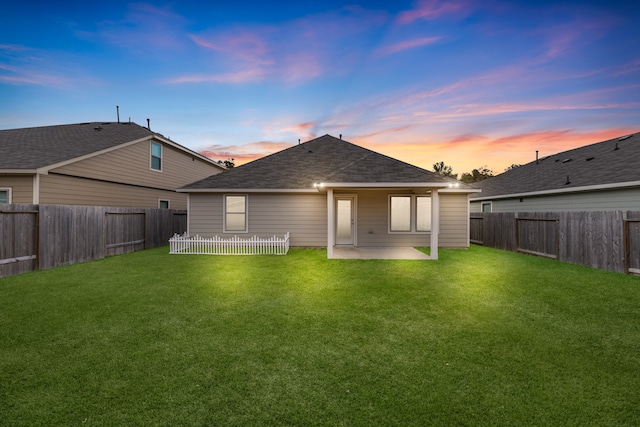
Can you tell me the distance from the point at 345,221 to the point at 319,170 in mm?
2897

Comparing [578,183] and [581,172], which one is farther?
[581,172]

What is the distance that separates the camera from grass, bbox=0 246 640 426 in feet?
8.26

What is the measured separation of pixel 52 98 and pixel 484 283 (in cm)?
2312

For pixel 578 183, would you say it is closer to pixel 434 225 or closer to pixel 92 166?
pixel 434 225

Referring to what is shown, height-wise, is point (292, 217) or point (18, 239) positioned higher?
point (292, 217)

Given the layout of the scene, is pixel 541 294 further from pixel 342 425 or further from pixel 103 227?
pixel 103 227

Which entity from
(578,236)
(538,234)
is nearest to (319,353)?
(578,236)

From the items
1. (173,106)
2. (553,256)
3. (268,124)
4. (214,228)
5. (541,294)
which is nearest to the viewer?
(541,294)

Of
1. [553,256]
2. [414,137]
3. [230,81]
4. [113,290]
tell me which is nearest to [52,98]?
[230,81]

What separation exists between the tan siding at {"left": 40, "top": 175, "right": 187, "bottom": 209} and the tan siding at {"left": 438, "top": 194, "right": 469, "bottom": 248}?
16.1m

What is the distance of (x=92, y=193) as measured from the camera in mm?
13086

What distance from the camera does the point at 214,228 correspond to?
45.1ft

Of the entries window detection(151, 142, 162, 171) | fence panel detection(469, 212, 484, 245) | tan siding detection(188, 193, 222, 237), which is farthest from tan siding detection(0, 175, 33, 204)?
fence panel detection(469, 212, 484, 245)

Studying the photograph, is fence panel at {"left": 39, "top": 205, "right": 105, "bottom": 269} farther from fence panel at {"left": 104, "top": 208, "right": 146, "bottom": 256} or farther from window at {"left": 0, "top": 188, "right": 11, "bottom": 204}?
window at {"left": 0, "top": 188, "right": 11, "bottom": 204}
